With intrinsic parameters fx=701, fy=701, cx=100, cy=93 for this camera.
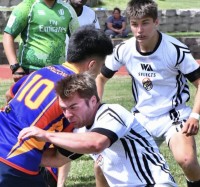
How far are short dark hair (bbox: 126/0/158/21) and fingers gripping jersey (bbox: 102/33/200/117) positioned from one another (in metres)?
0.25

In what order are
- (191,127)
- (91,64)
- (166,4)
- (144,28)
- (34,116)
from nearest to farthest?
1. (34,116)
2. (91,64)
3. (191,127)
4. (144,28)
5. (166,4)

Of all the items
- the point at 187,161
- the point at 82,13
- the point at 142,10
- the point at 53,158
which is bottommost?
the point at 82,13

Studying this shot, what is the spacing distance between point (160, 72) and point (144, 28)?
427mm

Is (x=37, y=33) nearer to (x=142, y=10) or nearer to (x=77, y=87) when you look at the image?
(x=142, y=10)

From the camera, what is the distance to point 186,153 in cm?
568

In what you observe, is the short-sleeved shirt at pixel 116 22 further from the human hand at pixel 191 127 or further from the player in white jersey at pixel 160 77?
the human hand at pixel 191 127

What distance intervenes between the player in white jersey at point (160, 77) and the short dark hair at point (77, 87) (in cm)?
192

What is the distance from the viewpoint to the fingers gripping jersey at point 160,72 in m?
5.88

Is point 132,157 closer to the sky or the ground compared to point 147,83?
closer to the sky

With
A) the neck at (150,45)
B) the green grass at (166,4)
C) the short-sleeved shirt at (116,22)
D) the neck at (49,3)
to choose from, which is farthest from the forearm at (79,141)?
the green grass at (166,4)

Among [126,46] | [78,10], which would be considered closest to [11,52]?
[126,46]

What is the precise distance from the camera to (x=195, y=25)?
28.1 metres

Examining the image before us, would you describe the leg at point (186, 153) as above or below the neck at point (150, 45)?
below

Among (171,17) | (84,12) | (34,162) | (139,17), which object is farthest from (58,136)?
(171,17)
